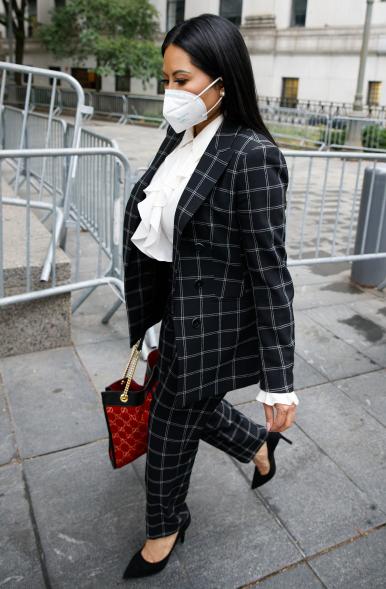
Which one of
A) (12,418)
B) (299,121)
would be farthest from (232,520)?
(299,121)

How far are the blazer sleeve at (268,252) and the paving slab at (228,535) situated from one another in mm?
828

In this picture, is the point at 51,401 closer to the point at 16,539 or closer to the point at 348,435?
the point at 16,539

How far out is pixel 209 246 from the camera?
178 cm

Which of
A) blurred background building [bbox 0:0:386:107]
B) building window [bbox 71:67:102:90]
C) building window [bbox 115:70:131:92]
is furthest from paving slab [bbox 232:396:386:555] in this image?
building window [bbox 71:67:102:90]

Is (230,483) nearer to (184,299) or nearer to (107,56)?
(184,299)

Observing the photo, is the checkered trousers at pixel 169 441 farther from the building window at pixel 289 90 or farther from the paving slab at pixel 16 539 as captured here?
the building window at pixel 289 90

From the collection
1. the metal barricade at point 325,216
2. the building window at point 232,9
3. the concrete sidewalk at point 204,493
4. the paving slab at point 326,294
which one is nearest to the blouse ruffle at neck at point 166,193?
the concrete sidewalk at point 204,493

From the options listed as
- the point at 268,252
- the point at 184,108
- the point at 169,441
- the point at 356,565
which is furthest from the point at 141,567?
the point at 184,108

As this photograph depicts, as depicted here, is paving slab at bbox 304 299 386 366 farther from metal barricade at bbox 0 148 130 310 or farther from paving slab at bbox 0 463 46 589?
paving slab at bbox 0 463 46 589

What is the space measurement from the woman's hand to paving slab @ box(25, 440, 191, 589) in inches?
29.7

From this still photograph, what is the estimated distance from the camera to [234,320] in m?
1.85

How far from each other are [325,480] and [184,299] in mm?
1404

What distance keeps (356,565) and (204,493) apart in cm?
69

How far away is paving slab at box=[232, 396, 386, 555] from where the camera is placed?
2412 millimetres
